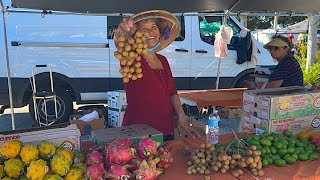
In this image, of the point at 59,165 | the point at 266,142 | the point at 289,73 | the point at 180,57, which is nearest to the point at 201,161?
the point at 266,142

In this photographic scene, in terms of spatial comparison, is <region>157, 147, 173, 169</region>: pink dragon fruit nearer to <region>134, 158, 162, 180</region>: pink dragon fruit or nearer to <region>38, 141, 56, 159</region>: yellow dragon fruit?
<region>134, 158, 162, 180</region>: pink dragon fruit

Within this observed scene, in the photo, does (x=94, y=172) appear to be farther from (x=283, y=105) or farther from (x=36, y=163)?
(x=283, y=105)

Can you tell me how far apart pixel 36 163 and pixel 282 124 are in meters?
1.70

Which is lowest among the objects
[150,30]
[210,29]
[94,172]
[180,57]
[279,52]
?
[94,172]

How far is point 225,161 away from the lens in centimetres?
189

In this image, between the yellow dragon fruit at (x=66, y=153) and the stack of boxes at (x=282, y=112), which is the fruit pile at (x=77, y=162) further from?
the stack of boxes at (x=282, y=112)

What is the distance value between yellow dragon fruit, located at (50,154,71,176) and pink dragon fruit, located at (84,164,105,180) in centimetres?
9

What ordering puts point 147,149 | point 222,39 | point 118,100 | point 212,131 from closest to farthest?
point 147,149
point 212,131
point 118,100
point 222,39

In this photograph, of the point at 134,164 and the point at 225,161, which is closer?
the point at 134,164

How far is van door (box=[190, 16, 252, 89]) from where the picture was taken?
683cm

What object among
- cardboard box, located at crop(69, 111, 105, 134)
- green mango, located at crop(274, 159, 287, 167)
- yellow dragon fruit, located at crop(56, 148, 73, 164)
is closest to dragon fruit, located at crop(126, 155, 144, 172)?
yellow dragon fruit, located at crop(56, 148, 73, 164)

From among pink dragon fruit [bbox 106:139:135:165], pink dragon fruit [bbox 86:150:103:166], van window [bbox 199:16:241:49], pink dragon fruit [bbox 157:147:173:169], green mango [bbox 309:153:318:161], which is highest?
van window [bbox 199:16:241:49]

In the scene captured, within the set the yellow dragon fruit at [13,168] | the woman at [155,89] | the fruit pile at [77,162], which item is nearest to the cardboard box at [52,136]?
the fruit pile at [77,162]

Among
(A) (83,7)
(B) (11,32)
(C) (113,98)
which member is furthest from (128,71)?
(B) (11,32)
